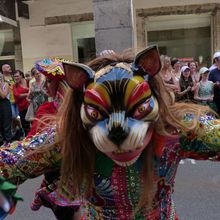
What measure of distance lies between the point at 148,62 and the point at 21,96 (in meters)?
8.08

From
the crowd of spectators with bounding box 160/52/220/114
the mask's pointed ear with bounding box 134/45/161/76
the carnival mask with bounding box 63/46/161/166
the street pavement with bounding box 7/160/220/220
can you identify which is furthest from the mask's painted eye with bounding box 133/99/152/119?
the crowd of spectators with bounding box 160/52/220/114

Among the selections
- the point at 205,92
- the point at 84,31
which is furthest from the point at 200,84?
the point at 84,31

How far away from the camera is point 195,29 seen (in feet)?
48.7

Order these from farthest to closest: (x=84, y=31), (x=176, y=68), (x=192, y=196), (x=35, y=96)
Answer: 1. (x=84, y=31)
2. (x=176, y=68)
3. (x=35, y=96)
4. (x=192, y=196)

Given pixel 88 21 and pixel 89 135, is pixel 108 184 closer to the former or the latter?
pixel 89 135

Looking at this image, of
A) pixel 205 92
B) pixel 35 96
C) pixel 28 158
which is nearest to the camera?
pixel 28 158

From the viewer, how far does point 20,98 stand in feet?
30.9

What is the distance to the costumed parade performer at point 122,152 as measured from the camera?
151 centimetres

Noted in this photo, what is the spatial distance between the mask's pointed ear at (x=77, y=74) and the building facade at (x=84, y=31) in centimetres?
1294

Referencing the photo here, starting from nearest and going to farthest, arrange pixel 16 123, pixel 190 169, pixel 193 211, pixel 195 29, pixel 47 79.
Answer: pixel 47 79 → pixel 193 211 → pixel 190 169 → pixel 16 123 → pixel 195 29

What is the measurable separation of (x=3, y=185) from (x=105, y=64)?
0.65 m

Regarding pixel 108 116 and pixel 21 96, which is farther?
pixel 21 96

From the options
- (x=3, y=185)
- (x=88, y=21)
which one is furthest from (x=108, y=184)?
(x=88, y=21)

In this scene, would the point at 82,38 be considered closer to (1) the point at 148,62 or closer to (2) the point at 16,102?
(2) the point at 16,102
